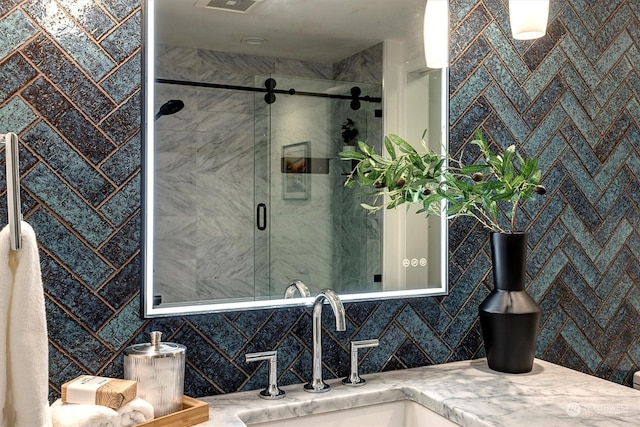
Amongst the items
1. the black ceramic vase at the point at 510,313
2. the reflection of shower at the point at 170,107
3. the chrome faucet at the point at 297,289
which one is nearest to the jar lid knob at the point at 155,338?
the chrome faucet at the point at 297,289

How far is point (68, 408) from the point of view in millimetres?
1100

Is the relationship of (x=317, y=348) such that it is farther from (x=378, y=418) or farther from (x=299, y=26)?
(x=299, y=26)

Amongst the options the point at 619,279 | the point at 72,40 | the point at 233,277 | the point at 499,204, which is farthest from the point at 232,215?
the point at 619,279

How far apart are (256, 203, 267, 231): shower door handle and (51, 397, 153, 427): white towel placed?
1.67ft

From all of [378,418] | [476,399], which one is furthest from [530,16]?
[378,418]

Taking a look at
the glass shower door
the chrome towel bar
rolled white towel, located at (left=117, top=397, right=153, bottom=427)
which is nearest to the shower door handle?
the glass shower door

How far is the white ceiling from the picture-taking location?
4.65 ft

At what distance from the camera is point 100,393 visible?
1107mm

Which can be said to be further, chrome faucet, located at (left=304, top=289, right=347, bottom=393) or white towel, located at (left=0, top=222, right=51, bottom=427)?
chrome faucet, located at (left=304, top=289, right=347, bottom=393)

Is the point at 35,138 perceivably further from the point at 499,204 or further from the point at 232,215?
the point at 499,204

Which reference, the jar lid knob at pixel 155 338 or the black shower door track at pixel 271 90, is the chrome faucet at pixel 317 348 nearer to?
the jar lid knob at pixel 155 338

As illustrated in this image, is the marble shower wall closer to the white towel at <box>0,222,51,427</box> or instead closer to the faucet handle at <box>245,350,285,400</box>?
the faucet handle at <box>245,350,285,400</box>

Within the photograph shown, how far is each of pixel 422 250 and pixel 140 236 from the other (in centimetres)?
79

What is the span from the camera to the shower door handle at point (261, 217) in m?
1.49
